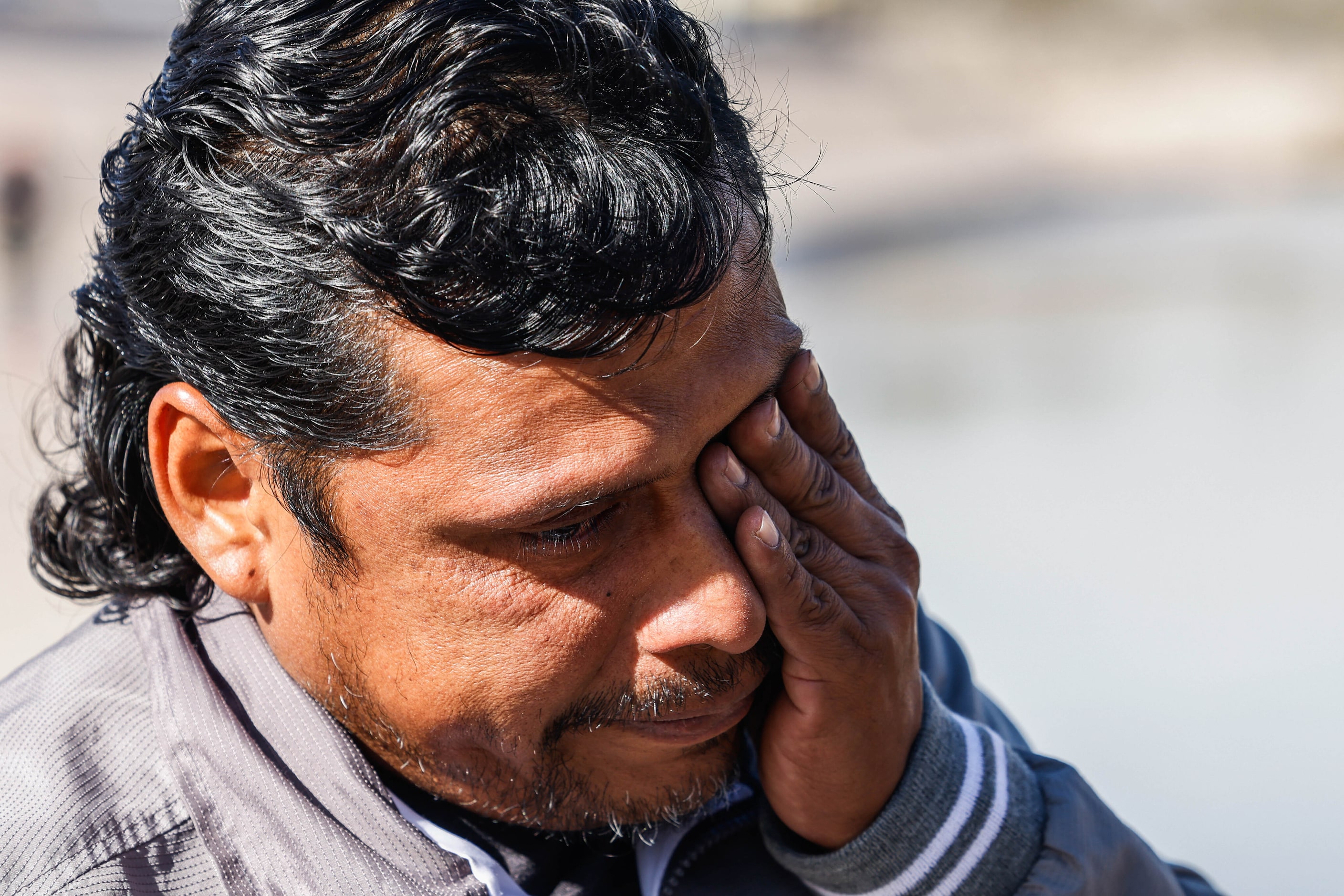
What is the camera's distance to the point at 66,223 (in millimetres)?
12758

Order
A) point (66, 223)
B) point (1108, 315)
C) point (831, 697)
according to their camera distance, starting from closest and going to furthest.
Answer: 1. point (831, 697)
2. point (1108, 315)
3. point (66, 223)

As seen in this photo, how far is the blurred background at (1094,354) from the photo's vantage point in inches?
188

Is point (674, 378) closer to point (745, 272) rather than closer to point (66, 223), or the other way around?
point (745, 272)

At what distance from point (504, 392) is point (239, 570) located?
0.60m

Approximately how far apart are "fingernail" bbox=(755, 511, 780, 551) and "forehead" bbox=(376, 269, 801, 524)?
165 millimetres

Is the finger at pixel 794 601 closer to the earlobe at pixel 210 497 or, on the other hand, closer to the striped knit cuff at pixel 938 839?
the striped knit cuff at pixel 938 839

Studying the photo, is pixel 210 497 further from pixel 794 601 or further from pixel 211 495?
pixel 794 601

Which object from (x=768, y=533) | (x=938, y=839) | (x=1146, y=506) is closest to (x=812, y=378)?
(x=768, y=533)

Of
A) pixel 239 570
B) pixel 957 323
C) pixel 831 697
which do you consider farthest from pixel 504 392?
pixel 957 323

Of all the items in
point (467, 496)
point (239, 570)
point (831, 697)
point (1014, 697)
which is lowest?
point (1014, 697)

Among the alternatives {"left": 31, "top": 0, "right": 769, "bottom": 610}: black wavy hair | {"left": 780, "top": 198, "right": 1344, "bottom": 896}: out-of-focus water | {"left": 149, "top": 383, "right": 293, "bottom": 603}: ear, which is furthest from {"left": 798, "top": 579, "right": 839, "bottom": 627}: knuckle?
{"left": 780, "top": 198, "right": 1344, "bottom": 896}: out-of-focus water

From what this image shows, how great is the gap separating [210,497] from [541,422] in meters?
0.63

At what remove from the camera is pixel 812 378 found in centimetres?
191

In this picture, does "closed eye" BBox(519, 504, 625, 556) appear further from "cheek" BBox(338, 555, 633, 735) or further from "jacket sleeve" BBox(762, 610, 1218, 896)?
"jacket sleeve" BBox(762, 610, 1218, 896)
